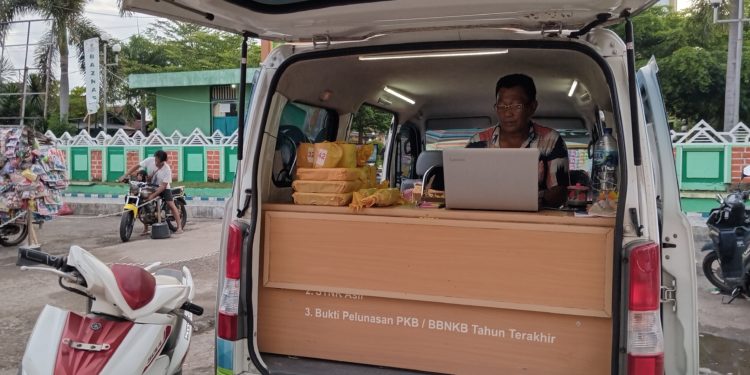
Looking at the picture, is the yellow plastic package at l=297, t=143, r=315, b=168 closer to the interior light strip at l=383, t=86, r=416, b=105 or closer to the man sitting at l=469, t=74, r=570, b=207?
the man sitting at l=469, t=74, r=570, b=207

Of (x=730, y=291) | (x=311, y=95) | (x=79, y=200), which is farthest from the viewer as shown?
(x=79, y=200)

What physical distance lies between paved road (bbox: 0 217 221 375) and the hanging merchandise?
76cm

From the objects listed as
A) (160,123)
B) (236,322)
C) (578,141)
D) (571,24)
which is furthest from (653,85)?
(160,123)

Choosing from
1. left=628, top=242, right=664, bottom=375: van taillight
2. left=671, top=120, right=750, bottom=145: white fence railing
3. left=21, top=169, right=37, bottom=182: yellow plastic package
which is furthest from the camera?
left=671, top=120, right=750, bottom=145: white fence railing

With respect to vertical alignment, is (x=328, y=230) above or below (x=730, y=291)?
above

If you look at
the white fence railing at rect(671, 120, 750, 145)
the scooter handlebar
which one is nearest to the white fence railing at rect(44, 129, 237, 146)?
the white fence railing at rect(671, 120, 750, 145)

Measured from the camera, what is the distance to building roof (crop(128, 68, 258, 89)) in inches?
758

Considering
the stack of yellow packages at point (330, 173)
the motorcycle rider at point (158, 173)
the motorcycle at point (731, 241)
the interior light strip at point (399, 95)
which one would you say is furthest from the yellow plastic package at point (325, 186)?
the motorcycle rider at point (158, 173)

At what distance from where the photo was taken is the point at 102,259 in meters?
7.74

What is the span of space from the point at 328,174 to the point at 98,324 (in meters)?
1.10

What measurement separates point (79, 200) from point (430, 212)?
542 inches

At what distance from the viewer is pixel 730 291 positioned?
18.6ft

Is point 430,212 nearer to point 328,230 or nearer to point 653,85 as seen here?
point 328,230

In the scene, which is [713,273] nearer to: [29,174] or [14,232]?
[29,174]
